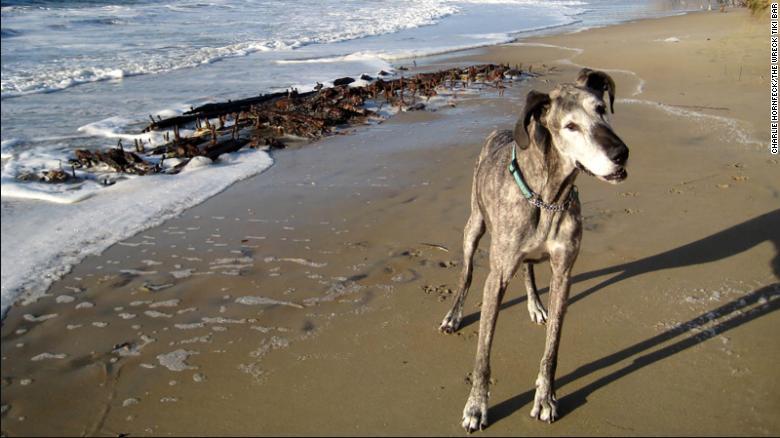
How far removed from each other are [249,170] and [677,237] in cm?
533

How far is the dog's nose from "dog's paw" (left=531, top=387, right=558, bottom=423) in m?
1.45

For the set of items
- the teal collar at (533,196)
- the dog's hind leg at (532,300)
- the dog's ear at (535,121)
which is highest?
the dog's ear at (535,121)

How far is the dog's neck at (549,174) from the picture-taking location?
3.24m

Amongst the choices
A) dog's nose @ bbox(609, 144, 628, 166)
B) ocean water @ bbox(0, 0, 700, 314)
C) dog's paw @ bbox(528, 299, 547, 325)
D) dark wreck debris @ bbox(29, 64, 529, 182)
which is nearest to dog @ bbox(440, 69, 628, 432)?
dog's nose @ bbox(609, 144, 628, 166)

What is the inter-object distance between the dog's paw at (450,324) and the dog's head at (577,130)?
5.29ft

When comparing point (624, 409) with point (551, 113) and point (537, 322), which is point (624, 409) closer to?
point (537, 322)

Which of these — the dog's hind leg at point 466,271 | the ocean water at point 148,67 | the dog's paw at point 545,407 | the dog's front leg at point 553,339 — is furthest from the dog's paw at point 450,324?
the ocean water at point 148,67

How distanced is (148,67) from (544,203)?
42.8 feet

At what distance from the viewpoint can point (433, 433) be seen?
321 centimetres

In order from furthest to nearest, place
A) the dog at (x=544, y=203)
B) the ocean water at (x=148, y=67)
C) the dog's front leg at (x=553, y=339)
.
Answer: the ocean water at (x=148, y=67), the dog's front leg at (x=553, y=339), the dog at (x=544, y=203)

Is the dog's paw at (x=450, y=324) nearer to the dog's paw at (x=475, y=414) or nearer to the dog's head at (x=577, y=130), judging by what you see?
the dog's paw at (x=475, y=414)

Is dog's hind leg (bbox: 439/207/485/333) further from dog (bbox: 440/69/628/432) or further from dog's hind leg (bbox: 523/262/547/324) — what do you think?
dog (bbox: 440/69/628/432)

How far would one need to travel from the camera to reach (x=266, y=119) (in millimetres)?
9914

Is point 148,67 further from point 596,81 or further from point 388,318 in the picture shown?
point 596,81
